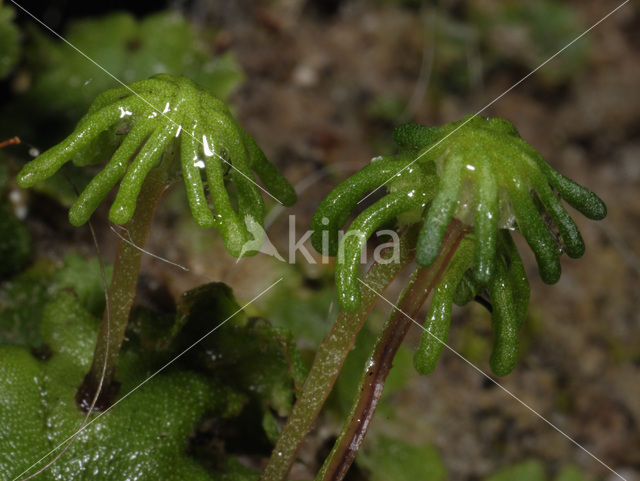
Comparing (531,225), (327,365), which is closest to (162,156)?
(327,365)

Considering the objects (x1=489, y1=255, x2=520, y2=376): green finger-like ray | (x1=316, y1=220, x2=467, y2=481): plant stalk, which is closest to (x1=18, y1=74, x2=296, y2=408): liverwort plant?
(x1=316, y1=220, x2=467, y2=481): plant stalk

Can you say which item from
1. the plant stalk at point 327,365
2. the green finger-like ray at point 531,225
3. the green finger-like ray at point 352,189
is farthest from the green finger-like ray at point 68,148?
the green finger-like ray at point 531,225

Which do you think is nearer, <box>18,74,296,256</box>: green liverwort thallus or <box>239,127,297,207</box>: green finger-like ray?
<box>18,74,296,256</box>: green liverwort thallus

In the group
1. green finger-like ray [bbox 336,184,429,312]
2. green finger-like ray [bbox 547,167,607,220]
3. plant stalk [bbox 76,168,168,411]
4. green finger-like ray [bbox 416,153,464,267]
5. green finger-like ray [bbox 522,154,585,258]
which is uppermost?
green finger-like ray [bbox 547,167,607,220]

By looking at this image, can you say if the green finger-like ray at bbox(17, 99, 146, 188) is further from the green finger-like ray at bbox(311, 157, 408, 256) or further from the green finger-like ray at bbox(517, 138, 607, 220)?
the green finger-like ray at bbox(517, 138, 607, 220)

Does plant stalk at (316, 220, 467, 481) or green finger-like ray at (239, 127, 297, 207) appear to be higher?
green finger-like ray at (239, 127, 297, 207)

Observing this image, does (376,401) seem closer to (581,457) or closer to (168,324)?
(168,324)

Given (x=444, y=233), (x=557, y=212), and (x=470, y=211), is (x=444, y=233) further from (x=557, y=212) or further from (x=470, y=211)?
(x=557, y=212)

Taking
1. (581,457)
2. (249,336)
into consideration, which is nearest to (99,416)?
(249,336)
